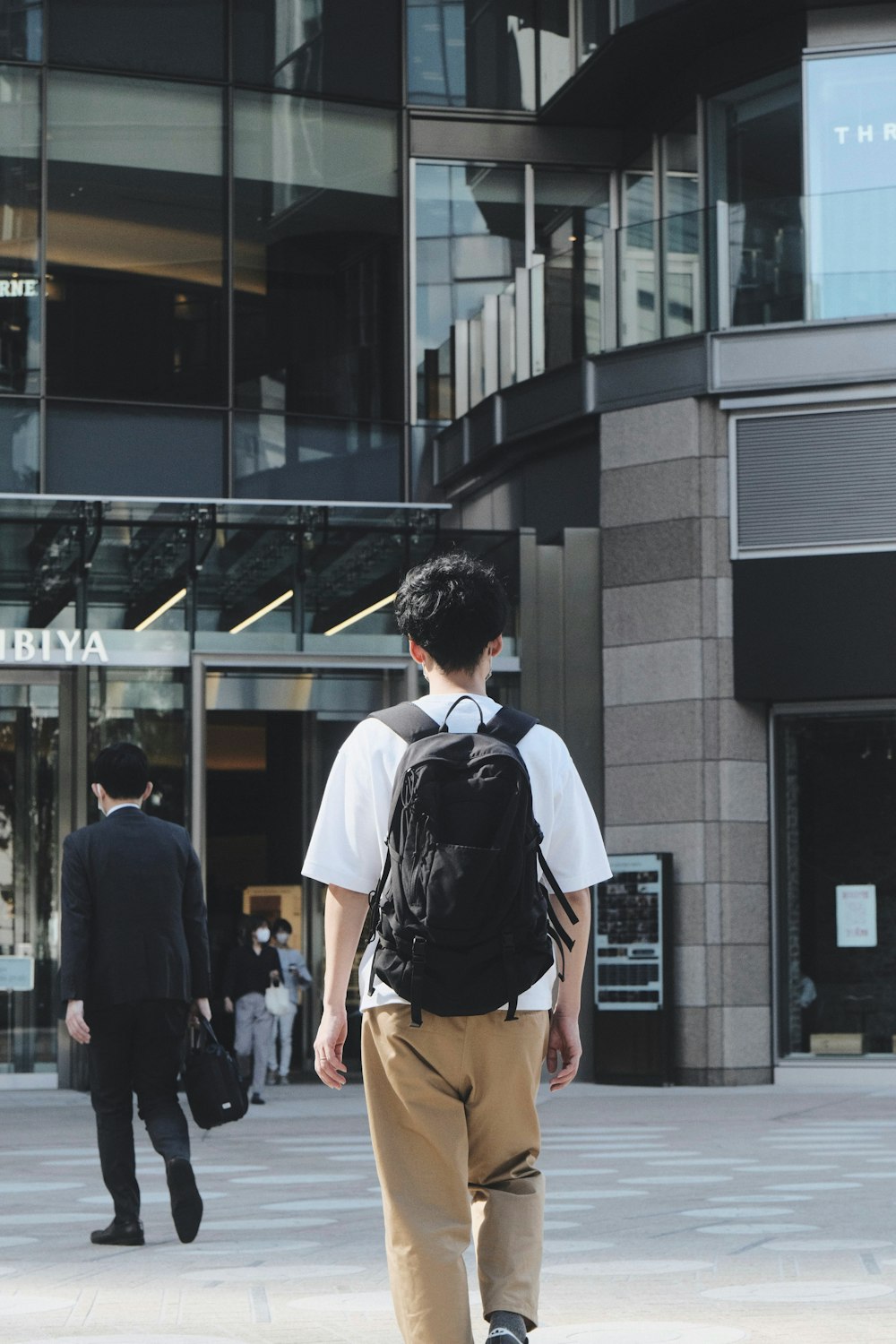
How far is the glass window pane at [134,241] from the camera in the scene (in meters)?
19.6

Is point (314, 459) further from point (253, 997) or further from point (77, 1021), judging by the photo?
point (77, 1021)

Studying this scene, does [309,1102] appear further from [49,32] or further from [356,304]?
[49,32]

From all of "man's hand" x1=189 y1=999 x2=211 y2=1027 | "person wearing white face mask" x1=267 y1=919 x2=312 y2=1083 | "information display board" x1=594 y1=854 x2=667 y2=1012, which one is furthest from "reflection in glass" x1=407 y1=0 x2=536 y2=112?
"man's hand" x1=189 y1=999 x2=211 y2=1027

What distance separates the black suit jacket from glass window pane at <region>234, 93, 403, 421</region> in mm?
12531

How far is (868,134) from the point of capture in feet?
60.6

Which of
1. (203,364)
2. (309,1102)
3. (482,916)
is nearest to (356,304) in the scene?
(203,364)

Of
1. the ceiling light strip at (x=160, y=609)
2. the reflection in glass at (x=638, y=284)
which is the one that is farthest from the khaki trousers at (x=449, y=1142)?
the reflection in glass at (x=638, y=284)

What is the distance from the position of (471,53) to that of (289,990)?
9.71 m

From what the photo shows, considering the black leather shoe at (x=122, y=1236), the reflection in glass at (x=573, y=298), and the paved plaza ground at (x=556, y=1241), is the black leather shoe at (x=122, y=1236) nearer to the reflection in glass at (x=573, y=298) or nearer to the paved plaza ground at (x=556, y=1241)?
the paved plaza ground at (x=556, y=1241)

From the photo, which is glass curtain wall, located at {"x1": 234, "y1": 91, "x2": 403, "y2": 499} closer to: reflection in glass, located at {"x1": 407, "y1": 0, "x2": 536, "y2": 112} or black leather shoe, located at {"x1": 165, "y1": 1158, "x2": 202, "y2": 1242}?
reflection in glass, located at {"x1": 407, "y1": 0, "x2": 536, "y2": 112}

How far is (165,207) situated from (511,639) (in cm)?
538

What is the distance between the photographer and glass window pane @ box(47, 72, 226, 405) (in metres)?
19.6

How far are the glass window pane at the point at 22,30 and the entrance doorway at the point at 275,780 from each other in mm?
6343

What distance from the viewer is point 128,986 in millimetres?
7672
